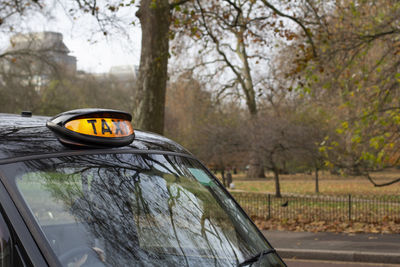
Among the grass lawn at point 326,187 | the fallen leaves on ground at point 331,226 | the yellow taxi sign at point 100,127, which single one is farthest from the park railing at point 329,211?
the yellow taxi sign at point 100,127

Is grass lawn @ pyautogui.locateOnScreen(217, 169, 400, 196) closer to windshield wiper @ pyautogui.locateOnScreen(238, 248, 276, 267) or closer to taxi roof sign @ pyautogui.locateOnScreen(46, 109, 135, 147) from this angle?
windshield wiper @ pyautogui.locateOnScreen(238, 248, 276, 267)

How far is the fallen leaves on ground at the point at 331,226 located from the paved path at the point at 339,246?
62 centimetres

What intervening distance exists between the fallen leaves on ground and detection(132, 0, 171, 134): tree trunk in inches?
149

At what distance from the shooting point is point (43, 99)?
1334 inches

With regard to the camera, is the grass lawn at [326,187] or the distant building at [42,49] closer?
the grass lawn at [326,187]

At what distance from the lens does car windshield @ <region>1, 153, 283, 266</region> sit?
169cm

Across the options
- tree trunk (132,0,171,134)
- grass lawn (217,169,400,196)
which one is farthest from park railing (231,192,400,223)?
grass lawn (217,169,400,196)

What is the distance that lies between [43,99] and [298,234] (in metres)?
26.1

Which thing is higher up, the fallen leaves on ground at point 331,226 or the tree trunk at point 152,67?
the tree trunk at point 152,67

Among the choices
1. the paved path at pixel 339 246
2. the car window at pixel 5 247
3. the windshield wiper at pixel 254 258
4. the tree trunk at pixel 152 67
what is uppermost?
the tree trunk at pixel 152 67

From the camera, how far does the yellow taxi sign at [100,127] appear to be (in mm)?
1858

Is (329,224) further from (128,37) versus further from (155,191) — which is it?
(155,191)

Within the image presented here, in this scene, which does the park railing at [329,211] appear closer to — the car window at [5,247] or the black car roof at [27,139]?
the black car roof at [27,139]

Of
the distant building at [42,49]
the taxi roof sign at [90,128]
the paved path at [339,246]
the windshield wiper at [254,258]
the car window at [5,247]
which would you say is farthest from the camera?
the distant building at [42,49]
